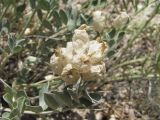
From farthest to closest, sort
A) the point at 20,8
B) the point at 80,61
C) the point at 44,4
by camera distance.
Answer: the point at 20,8, the point at 44,4, the point at 80,61

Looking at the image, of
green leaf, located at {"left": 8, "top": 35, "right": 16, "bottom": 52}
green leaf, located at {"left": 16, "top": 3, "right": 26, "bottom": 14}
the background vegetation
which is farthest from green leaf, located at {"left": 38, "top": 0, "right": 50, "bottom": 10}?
green leaf, located at {"left": 16, "top": 3, "right": 26, "bottom": 14}

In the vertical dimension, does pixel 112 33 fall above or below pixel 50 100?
above

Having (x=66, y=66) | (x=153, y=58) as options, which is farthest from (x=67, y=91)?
(x=153, y=58)

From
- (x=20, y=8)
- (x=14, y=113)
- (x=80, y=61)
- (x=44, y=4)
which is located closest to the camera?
(x=80, y=61)

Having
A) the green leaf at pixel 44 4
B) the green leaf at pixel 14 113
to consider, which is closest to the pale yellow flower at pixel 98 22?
the green leaf at pixel 44 4

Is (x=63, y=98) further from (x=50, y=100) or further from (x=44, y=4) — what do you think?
(x=44, y=4)

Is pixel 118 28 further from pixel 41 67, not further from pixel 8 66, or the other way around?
pixel 8 66

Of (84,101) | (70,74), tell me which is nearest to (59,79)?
(84,101)

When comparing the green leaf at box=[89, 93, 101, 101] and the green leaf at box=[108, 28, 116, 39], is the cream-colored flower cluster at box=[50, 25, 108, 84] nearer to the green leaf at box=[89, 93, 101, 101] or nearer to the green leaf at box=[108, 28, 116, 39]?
the green leaf at box=[89, 93, 101, 101]
